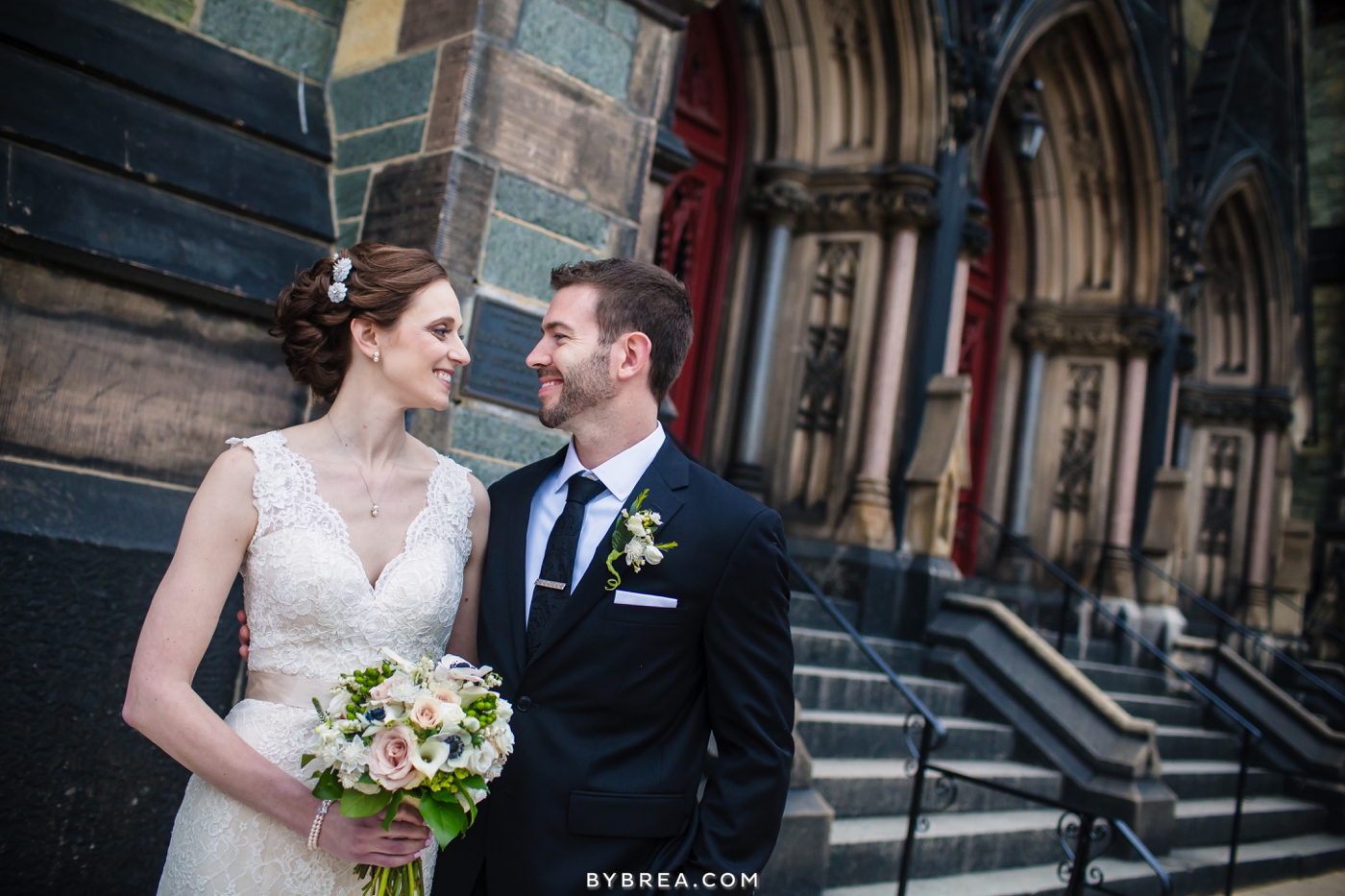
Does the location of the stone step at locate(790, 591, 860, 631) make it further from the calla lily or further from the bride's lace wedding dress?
the calla lily

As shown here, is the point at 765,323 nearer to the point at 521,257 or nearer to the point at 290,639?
the point at 521,257

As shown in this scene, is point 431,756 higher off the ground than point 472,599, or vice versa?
point 472,599

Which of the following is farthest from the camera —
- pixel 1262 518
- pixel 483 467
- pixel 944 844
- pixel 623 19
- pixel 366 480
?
pixel 1262 518

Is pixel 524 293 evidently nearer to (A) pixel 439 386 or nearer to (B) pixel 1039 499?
(A) pixel 439 386

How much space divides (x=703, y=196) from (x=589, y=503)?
5449 mm

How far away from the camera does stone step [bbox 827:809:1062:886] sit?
4621 millimetres

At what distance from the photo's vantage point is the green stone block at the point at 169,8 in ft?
12.0

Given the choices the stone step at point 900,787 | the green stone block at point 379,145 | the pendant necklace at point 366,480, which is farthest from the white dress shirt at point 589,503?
the stone step at point 900,787

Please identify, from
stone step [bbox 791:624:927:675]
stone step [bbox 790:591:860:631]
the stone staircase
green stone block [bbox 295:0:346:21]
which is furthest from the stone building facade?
the stone staircase

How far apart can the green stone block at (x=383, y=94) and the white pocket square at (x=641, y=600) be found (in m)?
2.38

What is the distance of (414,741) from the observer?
164cm

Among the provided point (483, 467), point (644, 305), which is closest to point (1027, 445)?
point (483, 467)

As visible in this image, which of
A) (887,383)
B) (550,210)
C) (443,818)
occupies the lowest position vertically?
(443,818)

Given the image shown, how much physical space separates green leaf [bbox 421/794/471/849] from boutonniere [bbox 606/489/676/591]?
1.62 feet
